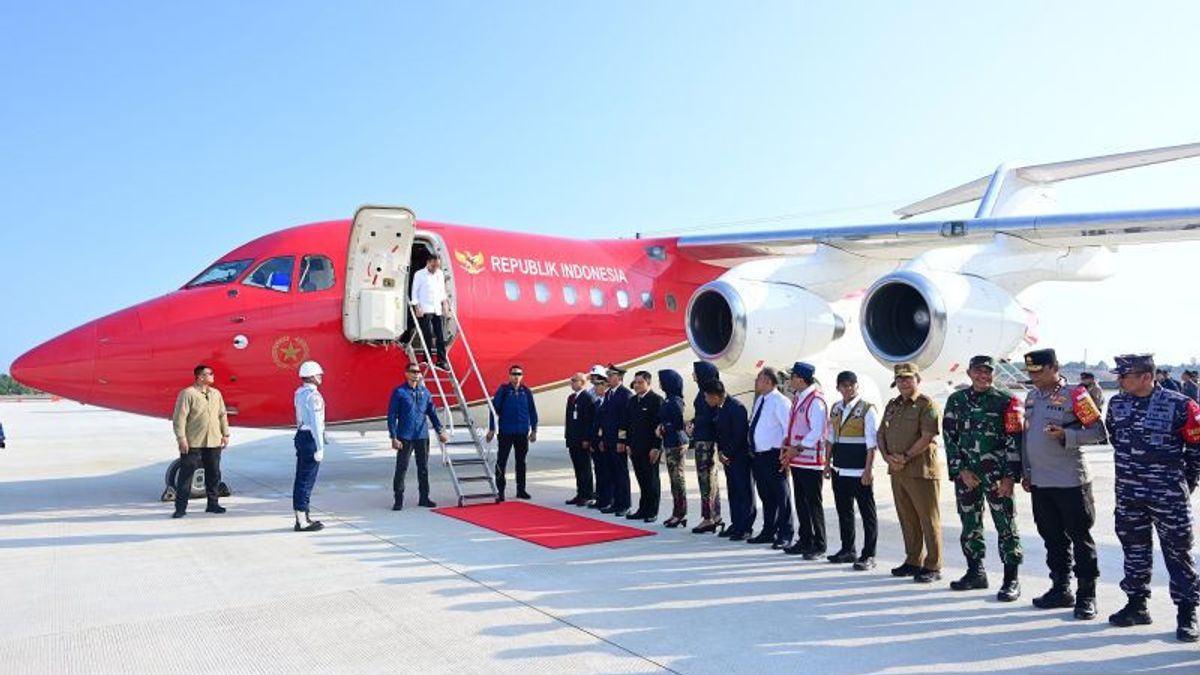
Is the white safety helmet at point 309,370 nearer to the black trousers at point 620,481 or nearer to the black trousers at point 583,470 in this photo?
the black trousers at point 583,470

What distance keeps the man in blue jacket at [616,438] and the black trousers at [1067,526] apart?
434 cm

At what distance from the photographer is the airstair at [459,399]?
1017 cm

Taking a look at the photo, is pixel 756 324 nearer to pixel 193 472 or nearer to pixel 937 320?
pixel 937 320

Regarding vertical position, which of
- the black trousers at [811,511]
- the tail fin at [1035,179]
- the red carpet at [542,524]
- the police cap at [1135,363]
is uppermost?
the tail fin at [1035,179]

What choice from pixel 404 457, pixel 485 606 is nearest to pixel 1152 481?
pixel 485 606

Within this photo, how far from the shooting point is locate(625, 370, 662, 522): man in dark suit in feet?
29.1

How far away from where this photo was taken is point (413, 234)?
10.7 m

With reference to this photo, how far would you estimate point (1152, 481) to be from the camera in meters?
5.01

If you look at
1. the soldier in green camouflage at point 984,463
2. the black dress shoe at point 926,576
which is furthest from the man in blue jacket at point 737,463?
the soldier in green camouflage at point 984,463

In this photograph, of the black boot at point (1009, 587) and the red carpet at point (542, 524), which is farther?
the red carpet at point (542, 524)

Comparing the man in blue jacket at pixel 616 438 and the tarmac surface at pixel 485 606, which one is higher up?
the man in blue jacket at pixel 616 438

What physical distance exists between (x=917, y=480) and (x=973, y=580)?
78 cm

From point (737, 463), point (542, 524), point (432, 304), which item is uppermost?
point (432, 304)

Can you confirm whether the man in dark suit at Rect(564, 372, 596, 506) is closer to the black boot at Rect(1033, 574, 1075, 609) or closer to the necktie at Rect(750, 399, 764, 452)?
the necktie at Rect(750, 399, 764, 452)
